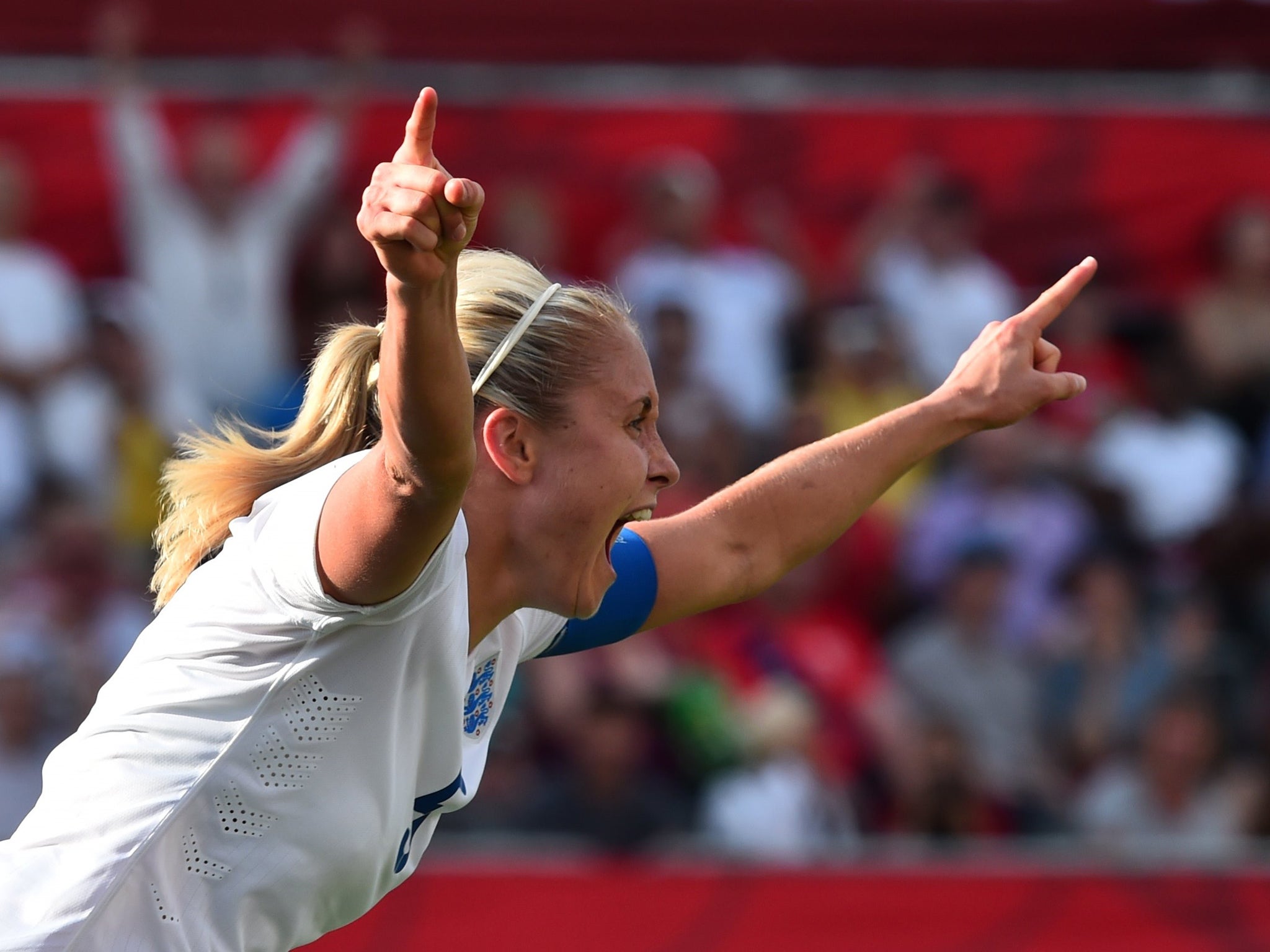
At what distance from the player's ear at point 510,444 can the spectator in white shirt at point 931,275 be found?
189 inches

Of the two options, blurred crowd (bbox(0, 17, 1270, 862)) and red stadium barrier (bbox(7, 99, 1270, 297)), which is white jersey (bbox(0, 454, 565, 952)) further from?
red stadium barrier (bbox(7, 99, 1270, 297))

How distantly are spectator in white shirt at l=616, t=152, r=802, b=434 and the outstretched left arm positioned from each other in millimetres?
3672

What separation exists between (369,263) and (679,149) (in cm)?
160

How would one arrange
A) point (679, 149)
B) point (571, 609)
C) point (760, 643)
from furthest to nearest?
point (679, 149), point (760, 643), point (571, 609)

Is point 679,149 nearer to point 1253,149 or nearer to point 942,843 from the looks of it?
point 1253,149

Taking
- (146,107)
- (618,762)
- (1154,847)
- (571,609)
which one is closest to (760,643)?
(618,762)

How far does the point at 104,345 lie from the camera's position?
614 centimetres

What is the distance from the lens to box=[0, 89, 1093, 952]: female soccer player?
2072mm

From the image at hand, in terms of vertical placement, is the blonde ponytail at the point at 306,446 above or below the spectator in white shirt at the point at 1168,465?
above

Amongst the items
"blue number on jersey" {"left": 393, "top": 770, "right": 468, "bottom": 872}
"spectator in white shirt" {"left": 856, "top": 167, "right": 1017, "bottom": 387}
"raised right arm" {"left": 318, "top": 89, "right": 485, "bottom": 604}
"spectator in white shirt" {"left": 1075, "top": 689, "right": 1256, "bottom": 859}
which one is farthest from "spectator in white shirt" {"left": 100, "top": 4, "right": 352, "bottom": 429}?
"raised right arm" {"left": 318, "top": 89, "right": 485, "bottom": 604}

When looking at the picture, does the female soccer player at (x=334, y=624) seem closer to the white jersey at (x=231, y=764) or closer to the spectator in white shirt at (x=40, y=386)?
the white jersey at (x=231, y=764)

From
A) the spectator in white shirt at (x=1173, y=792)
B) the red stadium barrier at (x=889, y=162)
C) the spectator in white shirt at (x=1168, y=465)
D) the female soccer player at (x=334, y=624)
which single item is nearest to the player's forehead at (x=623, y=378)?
the female soccer player at (x=334, y=624)

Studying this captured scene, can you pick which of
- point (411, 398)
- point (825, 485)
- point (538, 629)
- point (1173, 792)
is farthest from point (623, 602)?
point (1173, 792)

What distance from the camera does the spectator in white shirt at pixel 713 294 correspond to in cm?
676
